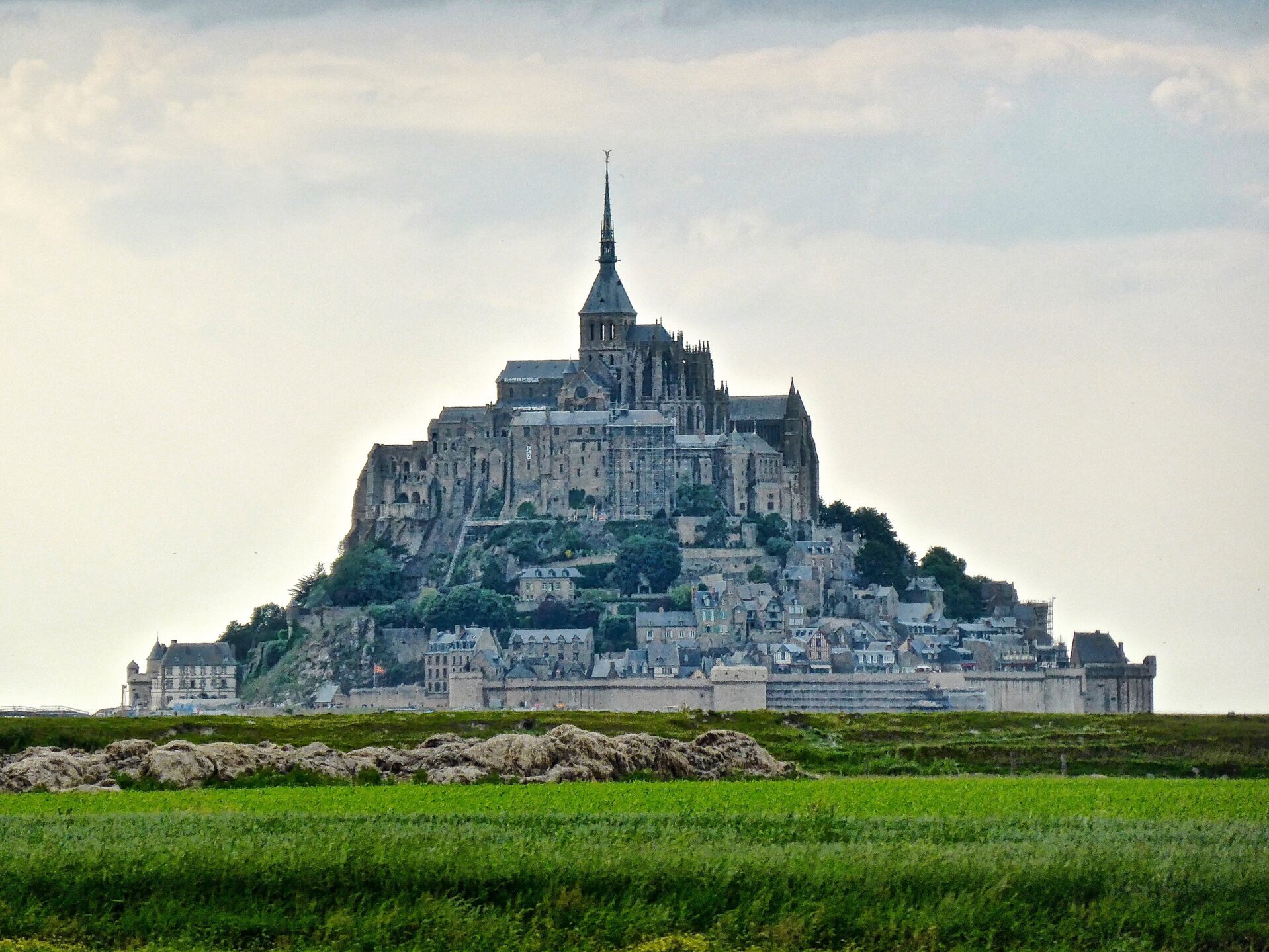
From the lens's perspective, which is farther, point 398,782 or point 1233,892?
point 398,782

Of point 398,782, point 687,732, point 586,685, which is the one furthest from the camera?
point 586,685

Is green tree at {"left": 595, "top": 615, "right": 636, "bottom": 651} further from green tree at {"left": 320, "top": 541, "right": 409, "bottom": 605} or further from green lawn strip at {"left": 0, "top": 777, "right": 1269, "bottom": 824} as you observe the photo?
green lawn strip at {"left": 0, "top": 777, "right": 1269, "bottom": 824}

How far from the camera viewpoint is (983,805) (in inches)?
1465

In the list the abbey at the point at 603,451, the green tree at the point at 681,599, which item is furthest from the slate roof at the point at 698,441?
the green tree at the point at 681,599

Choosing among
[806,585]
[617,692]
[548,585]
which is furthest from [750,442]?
[617,692]

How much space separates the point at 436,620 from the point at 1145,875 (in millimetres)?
114094

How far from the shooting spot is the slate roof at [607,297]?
160m

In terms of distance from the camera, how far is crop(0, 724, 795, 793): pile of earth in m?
43.6

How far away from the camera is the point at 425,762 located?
4588 centimetres

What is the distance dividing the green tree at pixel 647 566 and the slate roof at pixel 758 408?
1402cm

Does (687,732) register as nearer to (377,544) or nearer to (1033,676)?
(1033,676)

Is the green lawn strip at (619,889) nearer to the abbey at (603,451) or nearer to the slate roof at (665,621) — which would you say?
the slate roof at (665,621)

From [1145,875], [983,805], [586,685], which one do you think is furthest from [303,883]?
[586,685]

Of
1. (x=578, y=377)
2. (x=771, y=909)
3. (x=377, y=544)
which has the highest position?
(x=578, y=377)
